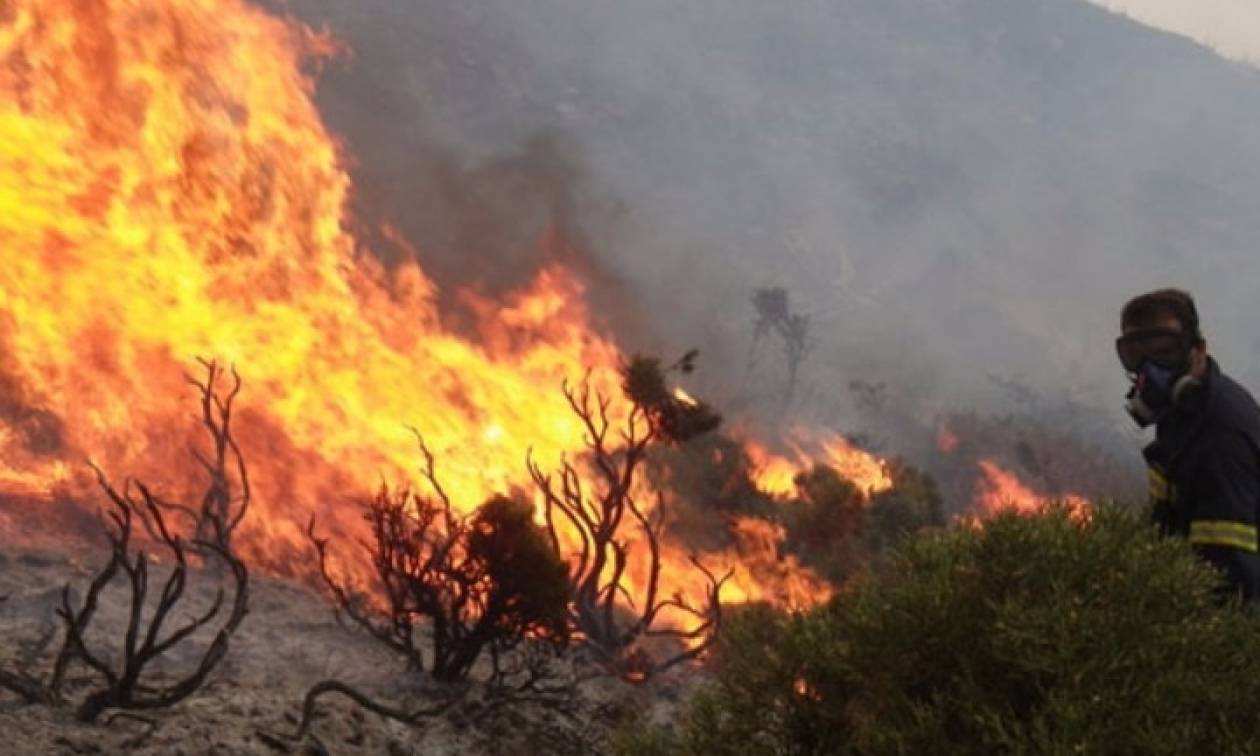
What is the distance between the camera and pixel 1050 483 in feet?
132

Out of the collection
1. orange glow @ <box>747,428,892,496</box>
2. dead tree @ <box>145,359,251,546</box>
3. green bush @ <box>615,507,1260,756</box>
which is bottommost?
green bush @ <box>615,507,1260,756</box>

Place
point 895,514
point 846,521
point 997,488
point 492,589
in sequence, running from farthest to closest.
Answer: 1. point 997,488
2. point 895,514
3. point 846,521
4. point 492,589

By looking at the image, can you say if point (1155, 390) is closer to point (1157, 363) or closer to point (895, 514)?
point (1157, 363)

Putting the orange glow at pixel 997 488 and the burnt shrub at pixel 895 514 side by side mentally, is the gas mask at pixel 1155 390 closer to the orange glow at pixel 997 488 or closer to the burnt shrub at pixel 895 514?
the burnt shrub at pixel 895 514

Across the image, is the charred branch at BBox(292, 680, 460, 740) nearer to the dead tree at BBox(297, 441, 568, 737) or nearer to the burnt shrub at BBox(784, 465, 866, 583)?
the dead tree at BBox(297, 441, 568, 737)

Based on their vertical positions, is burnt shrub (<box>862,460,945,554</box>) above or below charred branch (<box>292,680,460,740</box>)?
above

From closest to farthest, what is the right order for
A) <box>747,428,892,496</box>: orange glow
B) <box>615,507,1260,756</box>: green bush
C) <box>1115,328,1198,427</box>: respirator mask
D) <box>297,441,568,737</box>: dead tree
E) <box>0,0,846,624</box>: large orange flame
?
<box>615,507,1260,756</box>: green bush
<box>1115,328,1198,427</box>: respirator mask
<box>297,441,568,737</box>: dead tree
<box>0,0,846,624</box>: large orange flame
<box>747,428,892,496</box>: orange glow

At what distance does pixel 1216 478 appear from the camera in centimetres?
425

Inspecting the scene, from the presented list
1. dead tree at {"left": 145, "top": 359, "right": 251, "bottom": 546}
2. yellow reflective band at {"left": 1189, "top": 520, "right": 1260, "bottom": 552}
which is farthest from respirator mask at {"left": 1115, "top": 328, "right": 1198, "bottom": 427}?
dead tree at {"left": 145, "top": 359, "right": 251, "bottom": 546}

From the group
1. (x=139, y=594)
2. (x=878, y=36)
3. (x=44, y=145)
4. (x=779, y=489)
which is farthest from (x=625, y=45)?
(x=139, y=594)

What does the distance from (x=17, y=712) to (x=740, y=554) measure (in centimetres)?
1848

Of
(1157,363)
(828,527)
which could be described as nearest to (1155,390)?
(1157,363)

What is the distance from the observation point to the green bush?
11.4ft

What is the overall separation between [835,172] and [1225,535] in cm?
11305
